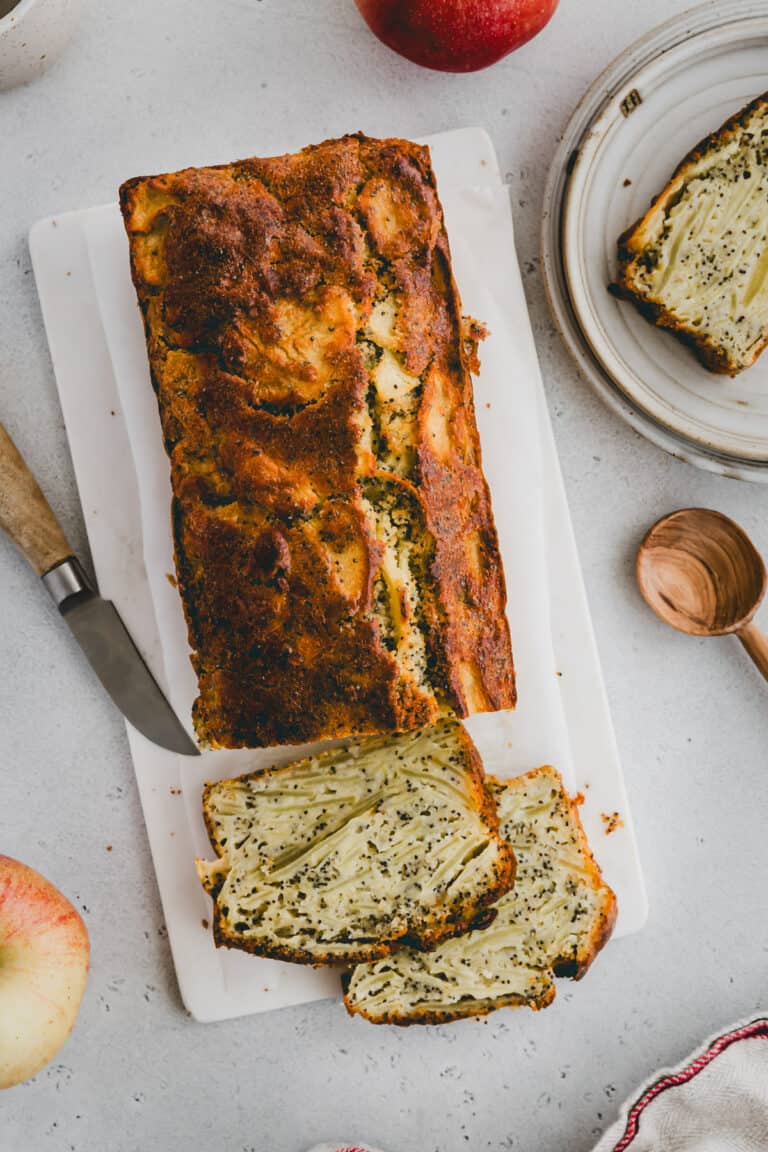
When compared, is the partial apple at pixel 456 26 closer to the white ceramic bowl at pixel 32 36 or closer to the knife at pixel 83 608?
the white ceramic bowl at pixel 32 36

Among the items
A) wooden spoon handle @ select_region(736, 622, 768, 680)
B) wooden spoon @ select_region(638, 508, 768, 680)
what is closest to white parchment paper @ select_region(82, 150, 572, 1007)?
wooden spoon @ select_region(638, 508, 768, 680)

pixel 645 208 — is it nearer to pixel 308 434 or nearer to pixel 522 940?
pixel 308 434

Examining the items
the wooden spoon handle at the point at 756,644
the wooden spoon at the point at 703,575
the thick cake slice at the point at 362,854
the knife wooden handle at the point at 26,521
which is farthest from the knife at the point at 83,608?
the wooden spoon handle at the point at 756,644

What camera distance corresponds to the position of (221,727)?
1821 millimetres

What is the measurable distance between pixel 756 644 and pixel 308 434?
110 cm

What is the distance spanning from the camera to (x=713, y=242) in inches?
81.4

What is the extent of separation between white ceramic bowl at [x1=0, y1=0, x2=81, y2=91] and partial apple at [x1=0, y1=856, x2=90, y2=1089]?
1576 mm

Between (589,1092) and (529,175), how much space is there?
6.57 feet

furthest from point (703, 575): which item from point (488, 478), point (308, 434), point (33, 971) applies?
point (33, 971)

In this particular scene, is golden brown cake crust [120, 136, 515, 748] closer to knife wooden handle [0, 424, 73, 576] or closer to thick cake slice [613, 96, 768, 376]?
knife wooden handle [0, 424, 73, 576]

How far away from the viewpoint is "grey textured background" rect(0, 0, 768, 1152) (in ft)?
7.11

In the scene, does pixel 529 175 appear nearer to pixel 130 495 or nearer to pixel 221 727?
pixel 130 495

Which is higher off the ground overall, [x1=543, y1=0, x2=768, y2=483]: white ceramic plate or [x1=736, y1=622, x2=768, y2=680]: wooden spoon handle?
[x1=543, y1=0, x2=768, y2=483]: white ceramic plate

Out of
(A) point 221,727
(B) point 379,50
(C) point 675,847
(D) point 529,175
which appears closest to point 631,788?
(C) point 675,847
